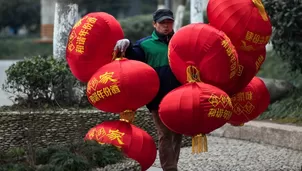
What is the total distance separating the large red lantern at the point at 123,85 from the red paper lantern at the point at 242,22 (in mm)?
710

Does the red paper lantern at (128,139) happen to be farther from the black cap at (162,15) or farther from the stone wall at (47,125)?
the stone wall at (47,125)

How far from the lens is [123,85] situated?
6.30 meters

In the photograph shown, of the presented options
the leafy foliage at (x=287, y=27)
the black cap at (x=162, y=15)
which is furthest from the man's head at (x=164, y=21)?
the leafy foliage at (x=287, y=27)

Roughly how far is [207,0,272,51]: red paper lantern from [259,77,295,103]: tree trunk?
5.57 metres

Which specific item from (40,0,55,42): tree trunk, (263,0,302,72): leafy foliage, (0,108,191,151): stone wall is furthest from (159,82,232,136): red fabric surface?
(40,0,55,42): tree trunk

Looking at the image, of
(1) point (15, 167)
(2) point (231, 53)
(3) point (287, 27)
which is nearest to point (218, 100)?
(2) point (231, 53)

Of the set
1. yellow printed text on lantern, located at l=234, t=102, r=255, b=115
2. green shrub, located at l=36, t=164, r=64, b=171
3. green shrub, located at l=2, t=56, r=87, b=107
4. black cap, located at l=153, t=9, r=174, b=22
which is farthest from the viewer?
green shrub, located at l=2, t=56, r=87, b=107

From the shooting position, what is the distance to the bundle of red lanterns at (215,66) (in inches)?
237

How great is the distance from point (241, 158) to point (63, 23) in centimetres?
316

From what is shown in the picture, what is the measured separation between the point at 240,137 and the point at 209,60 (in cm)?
477

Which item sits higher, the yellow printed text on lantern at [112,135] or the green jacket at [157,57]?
the green jacket at [157,57]

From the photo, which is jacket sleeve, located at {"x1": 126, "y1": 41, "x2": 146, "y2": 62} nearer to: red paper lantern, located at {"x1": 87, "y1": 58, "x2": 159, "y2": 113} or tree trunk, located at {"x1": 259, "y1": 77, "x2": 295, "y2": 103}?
red paper lantern, located at {"x1": 87, "y1": 58, "x2": 159, "y2": 113}

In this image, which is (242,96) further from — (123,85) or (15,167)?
(15,167)

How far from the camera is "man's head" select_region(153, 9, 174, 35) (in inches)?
264
